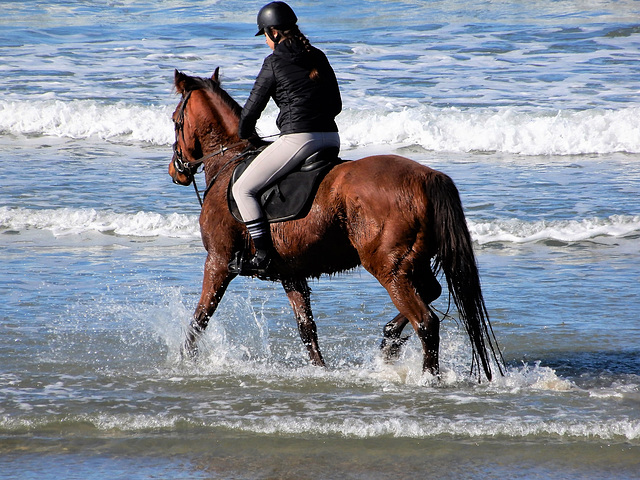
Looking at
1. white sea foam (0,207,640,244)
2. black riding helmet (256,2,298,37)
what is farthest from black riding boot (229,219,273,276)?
white sea foam (0,207,640,244)

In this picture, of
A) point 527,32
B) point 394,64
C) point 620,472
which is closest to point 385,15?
point 527,32

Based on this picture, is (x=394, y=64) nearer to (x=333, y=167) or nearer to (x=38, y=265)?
(x=38, y=265)

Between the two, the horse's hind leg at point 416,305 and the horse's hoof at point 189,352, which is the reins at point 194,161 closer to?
the horse's hoof at point 189,352

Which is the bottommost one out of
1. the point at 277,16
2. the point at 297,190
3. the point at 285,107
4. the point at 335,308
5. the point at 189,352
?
the point at 335,308

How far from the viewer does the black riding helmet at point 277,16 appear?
5.37m

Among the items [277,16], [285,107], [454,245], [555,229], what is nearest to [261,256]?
[285,107]

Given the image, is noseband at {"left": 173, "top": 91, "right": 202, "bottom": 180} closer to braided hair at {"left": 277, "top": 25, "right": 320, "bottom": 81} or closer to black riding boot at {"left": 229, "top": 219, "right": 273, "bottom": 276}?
black riding boot at {"left": 229, "top": 219, "right": 273, "bottom": 276}

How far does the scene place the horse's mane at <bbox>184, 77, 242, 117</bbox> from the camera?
6312 millimetres

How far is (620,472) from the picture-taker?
4230 millimetres

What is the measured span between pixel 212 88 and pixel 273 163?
3.54 ft

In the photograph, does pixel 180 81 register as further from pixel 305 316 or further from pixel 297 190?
pixel 305 316

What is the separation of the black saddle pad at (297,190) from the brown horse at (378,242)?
65mm

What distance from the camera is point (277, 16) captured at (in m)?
5.37

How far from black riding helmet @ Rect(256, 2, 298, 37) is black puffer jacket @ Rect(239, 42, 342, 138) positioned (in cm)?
13
